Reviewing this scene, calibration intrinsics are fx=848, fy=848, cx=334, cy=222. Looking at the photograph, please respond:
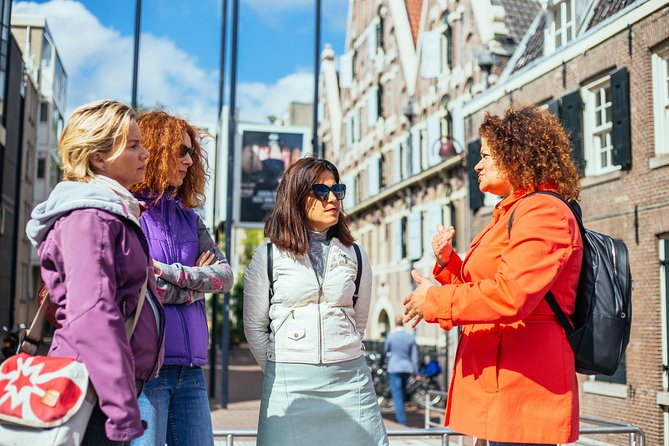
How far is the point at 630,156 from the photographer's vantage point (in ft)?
44.5

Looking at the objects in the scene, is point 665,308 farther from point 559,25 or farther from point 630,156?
point 559,25

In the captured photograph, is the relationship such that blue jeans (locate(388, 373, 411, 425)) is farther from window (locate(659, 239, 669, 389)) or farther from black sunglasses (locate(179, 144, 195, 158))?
black sunglasses (locate(179, 144, 195, 158))

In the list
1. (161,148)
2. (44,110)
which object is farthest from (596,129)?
(44,110)

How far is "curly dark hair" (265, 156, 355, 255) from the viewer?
3789mm

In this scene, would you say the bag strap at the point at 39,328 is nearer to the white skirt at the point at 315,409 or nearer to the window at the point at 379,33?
the white skirt at the point at 315,409

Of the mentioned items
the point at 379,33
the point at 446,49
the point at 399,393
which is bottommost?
the point at 399,393

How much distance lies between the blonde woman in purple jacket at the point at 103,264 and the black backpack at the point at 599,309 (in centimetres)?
139

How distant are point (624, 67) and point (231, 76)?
21.4 feet

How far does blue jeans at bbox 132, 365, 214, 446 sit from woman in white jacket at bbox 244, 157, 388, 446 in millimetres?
416

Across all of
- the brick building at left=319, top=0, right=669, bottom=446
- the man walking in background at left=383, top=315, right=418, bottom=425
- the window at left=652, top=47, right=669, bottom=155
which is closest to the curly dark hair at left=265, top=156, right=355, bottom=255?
the brick building at left=319, top=0, right=669, bottom=446

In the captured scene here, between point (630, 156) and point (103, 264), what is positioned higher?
point (630, 156)

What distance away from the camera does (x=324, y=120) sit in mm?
42938

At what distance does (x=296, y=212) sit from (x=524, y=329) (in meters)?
1.23

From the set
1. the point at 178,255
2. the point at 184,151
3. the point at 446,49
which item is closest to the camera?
the point at 178,255
